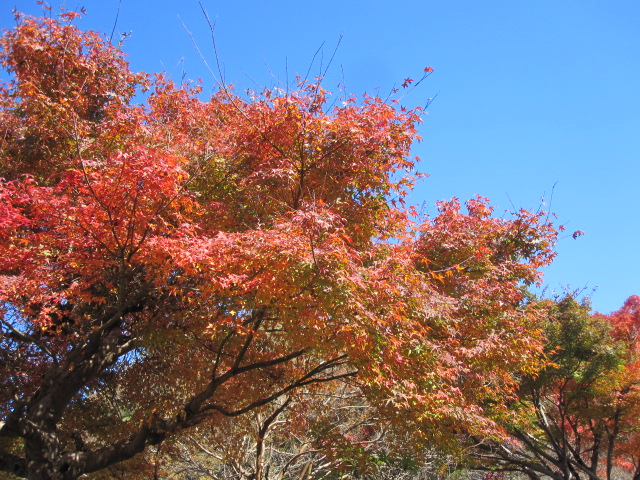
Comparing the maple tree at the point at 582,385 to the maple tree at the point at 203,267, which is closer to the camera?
the maple tree at the point at 203,267

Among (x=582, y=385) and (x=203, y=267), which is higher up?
(x=582, y=385)

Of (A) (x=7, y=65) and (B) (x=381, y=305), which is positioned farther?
(A) (x=7, y=65)

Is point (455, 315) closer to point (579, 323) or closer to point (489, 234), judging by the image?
point (489, 234)

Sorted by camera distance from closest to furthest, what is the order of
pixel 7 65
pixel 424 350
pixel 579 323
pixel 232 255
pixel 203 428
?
pixel 232 255, pixel 424 350, pixel 7 65, pixel 203 428, pixel 579 323

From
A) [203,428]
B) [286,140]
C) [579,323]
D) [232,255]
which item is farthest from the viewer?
[579,323]

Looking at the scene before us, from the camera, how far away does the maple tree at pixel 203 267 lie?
5527 mm

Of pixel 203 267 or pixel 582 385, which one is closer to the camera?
pixel 203 267

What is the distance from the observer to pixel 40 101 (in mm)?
7203

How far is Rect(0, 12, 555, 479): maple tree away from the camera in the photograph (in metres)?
5.53

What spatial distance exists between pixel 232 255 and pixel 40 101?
168 inches

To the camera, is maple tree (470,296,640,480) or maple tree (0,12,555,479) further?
maple tree (470,296,640,480)

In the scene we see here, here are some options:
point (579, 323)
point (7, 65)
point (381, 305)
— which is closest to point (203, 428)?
point (381, 305)

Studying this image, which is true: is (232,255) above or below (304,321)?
above

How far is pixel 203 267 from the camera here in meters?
5.72
